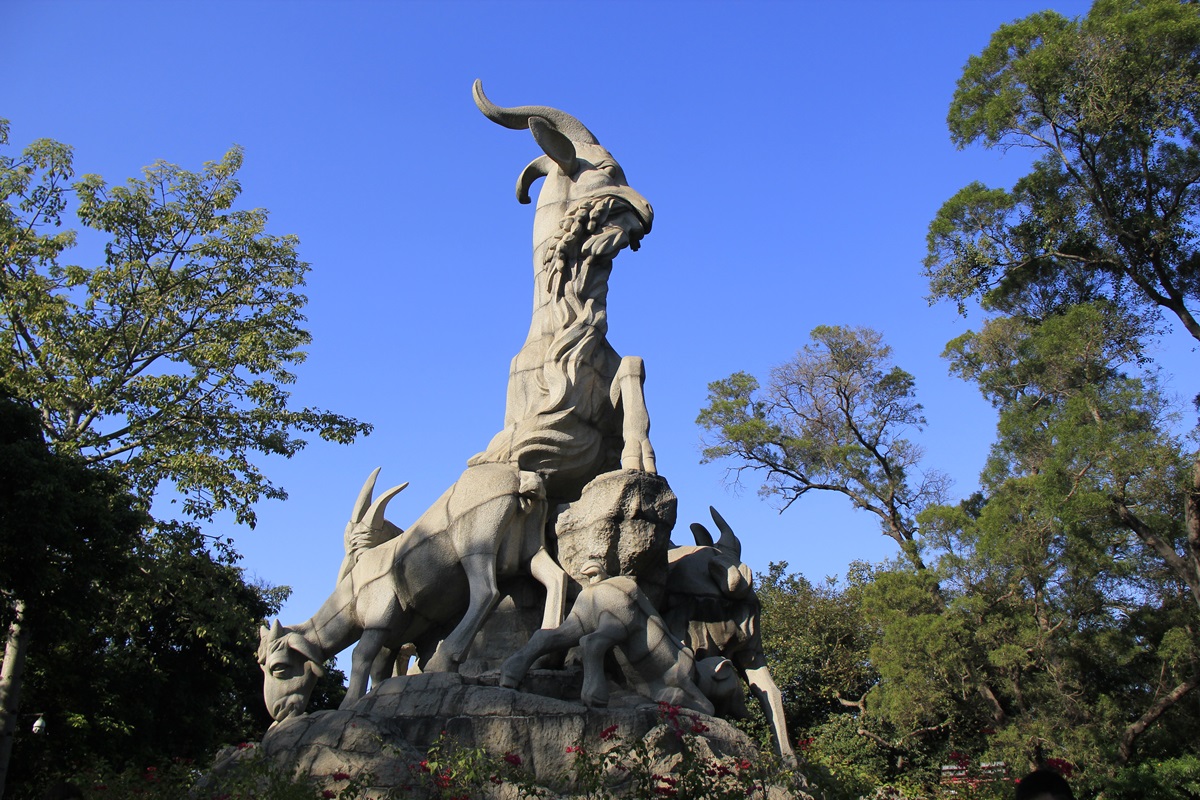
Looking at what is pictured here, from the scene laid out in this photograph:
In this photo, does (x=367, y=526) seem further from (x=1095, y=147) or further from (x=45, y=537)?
(x=1095, y=147)

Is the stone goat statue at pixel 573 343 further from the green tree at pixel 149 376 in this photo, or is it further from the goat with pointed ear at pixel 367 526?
the green tree at pixel 149 376

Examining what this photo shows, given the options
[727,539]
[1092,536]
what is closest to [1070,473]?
[1092,536]

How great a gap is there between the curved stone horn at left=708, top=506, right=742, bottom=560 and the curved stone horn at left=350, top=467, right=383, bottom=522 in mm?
2517

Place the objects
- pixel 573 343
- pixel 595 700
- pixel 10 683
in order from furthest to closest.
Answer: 1. pixel 10 683
2. pixel 573 343
3. pixel 595 700

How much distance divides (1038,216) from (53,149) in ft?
50.2

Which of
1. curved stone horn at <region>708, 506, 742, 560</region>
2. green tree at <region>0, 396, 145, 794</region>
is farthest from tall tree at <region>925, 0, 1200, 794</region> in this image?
green tree at <region>0, 396, 145, 794</region>

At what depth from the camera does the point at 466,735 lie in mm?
5871

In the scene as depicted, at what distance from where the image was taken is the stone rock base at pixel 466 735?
550 cm

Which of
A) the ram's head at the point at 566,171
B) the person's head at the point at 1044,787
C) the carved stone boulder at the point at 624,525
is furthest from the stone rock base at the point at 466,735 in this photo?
the ram's head at the point at 566,171

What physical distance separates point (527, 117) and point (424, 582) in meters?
3.93

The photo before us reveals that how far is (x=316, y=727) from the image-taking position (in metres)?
6.04

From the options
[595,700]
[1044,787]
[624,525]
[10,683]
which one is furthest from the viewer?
[10,683]

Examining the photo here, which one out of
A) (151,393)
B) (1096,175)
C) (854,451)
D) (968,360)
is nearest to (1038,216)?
(1096,175)

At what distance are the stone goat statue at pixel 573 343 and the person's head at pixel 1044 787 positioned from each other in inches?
185
